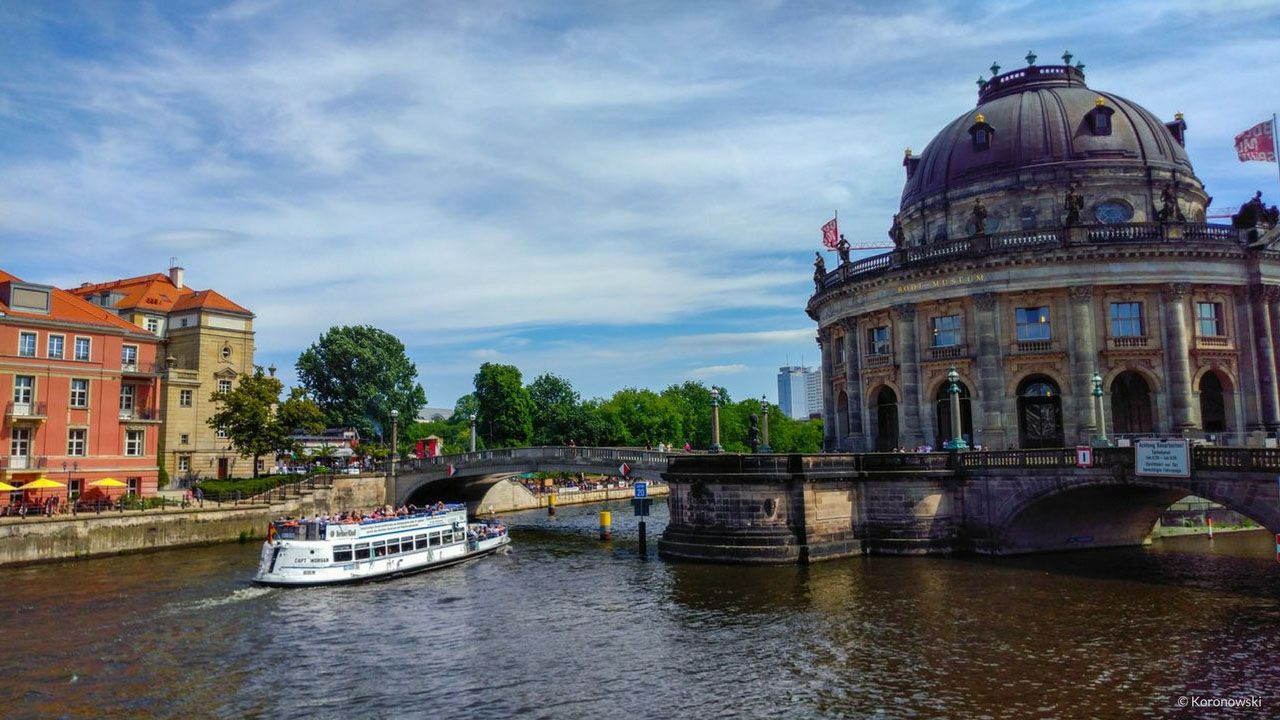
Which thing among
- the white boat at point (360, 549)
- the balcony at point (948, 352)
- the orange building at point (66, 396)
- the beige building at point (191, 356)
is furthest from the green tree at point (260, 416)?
the balcony at point (948, 352)

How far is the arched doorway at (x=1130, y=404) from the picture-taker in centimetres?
4903

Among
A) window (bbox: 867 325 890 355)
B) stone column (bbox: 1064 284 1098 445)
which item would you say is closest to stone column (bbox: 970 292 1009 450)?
stone column (bbox: 1064 284 1098 445)

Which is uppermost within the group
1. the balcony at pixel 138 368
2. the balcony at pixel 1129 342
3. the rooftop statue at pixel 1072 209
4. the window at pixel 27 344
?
the rooftop statue at pixel 1072 209

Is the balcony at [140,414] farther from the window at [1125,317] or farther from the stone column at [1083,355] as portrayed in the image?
the window at [1125,317]

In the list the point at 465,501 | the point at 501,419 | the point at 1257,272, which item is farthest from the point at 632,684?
the point at 501,419

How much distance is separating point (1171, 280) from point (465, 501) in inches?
2132

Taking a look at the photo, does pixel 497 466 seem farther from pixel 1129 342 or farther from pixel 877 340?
pixel 1129 342

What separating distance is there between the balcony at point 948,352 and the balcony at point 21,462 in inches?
2077

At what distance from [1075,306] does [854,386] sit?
14183 millimetres

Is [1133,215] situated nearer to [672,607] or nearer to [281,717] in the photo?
[672,607]

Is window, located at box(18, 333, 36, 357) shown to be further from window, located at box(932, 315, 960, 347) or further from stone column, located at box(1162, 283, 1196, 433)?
stone column, located at box(1162, 283, 1196, 433)

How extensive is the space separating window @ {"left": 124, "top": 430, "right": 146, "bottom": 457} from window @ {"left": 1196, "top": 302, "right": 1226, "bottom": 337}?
66020mm

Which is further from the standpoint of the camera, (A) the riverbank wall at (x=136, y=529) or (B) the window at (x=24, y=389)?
(B) the window at (x=24, y=389)

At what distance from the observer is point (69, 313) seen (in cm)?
5381
